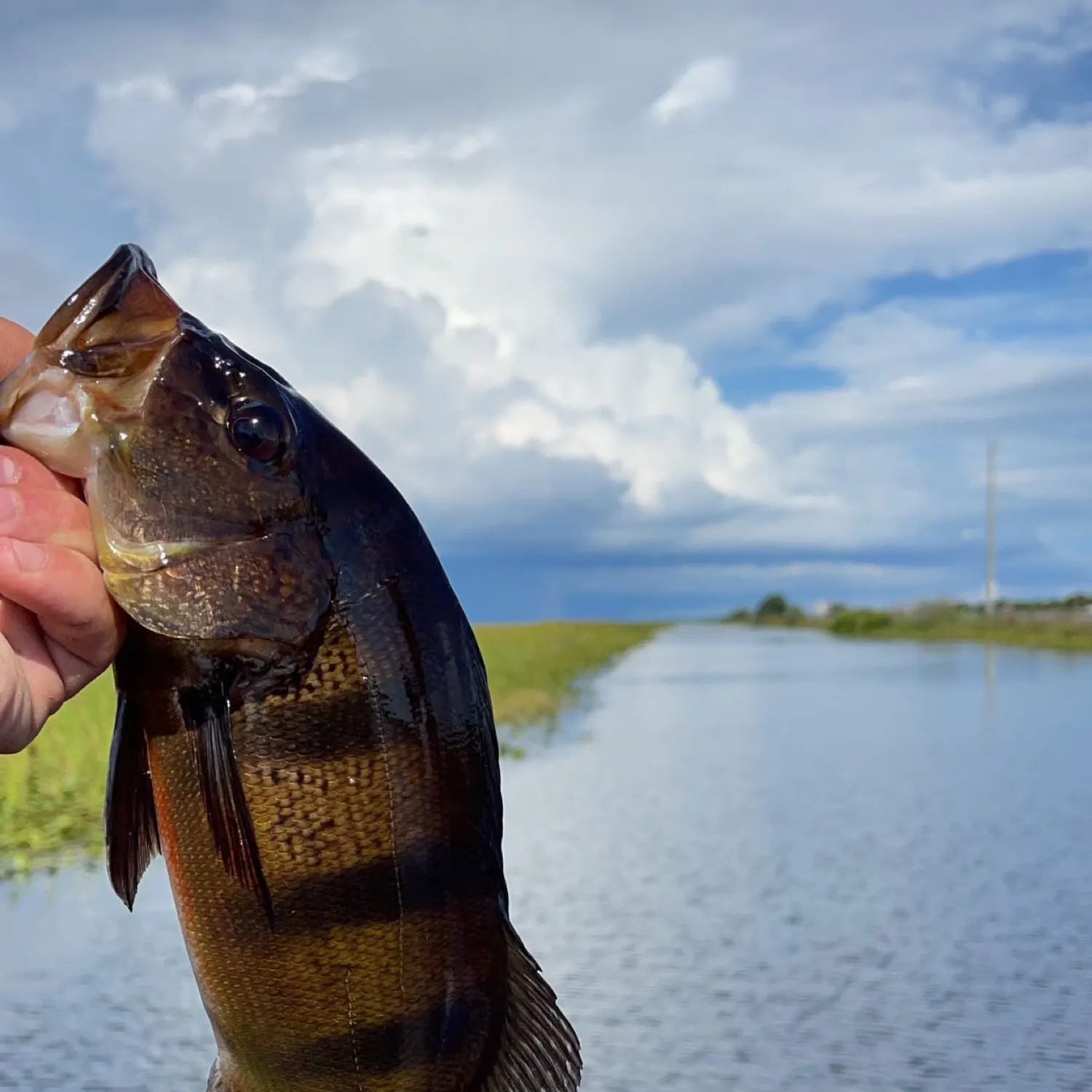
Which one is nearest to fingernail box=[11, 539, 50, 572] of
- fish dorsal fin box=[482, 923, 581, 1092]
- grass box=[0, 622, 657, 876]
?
fish dorsal fin box=[482, 923, 581, 1092]

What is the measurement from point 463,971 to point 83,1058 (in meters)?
5.18

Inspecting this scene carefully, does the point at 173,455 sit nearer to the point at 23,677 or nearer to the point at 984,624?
the point at 23,677

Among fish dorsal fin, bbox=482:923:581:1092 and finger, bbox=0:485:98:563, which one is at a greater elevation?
finger, bbox=0:485:98:563

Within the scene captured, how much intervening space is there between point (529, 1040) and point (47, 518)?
122 cm

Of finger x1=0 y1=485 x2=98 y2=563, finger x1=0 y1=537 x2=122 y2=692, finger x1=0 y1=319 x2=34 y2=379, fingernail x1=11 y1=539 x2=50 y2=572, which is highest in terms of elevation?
finger x1=0 y1=319 x2=34 y2=379

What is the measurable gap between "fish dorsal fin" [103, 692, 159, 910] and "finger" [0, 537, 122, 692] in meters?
0.11

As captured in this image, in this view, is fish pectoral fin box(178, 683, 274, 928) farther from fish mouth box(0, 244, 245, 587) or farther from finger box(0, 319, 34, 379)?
finger box(0, 319, 34, 379)

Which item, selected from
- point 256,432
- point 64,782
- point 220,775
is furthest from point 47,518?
point 64,782

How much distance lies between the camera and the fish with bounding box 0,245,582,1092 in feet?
7.00

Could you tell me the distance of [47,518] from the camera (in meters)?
2.04

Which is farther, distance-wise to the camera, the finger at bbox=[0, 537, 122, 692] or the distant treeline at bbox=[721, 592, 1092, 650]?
the distant treeline at bbox=[721, 592, 1092, 650]

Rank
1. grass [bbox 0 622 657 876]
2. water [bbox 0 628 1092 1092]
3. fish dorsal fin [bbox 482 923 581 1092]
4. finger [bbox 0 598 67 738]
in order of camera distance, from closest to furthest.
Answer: finger [bbox 0 598 67 738] < fish dorsal fin [bbox 482 923 581 1092] < water [bbox 0 628 1092 1092] < grass [bbox 0 622 657 876]

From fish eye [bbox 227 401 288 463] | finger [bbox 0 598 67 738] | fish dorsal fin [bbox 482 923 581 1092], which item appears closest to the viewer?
finger [bbox 0 598 67 738]

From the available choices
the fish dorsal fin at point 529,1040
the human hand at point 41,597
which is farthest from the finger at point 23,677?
the fish dorsal fin at point 529,1040
